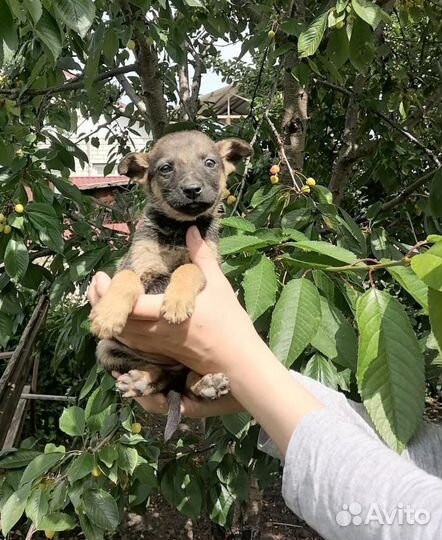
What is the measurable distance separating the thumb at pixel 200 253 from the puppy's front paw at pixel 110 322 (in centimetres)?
32

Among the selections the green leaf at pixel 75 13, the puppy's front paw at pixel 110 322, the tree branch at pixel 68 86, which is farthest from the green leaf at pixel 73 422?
the tree branch at pixel 68 86

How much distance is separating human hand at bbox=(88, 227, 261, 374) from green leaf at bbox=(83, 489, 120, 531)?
0.61 m

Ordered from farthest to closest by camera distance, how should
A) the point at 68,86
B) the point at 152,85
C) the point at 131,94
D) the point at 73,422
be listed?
the point at 131,94 → the point at 68,86 → the point at 152,85 → the point at 73,422

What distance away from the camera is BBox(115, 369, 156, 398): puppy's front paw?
2.12 metres

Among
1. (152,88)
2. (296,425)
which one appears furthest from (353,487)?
(152,88)

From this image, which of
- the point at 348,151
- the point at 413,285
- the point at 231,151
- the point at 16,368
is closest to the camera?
the point at 413,285

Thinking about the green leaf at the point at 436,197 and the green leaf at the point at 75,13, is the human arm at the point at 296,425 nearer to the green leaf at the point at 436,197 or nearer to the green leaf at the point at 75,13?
the green leaf at the point at 75,13

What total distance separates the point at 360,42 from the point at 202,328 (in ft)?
4.43

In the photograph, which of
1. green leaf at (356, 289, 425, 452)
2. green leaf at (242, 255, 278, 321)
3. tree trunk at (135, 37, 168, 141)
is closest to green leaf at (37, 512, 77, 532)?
green leaf at (242, 255, 278, 321)

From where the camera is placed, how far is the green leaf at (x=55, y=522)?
226 cm

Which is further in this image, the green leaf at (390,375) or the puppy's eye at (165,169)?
the puppy's eye at (165,169)

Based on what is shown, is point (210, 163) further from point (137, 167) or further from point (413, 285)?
point (413, 285)

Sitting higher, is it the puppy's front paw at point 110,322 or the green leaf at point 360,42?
the green leaf at point 360,42

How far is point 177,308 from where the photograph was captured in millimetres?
1974
